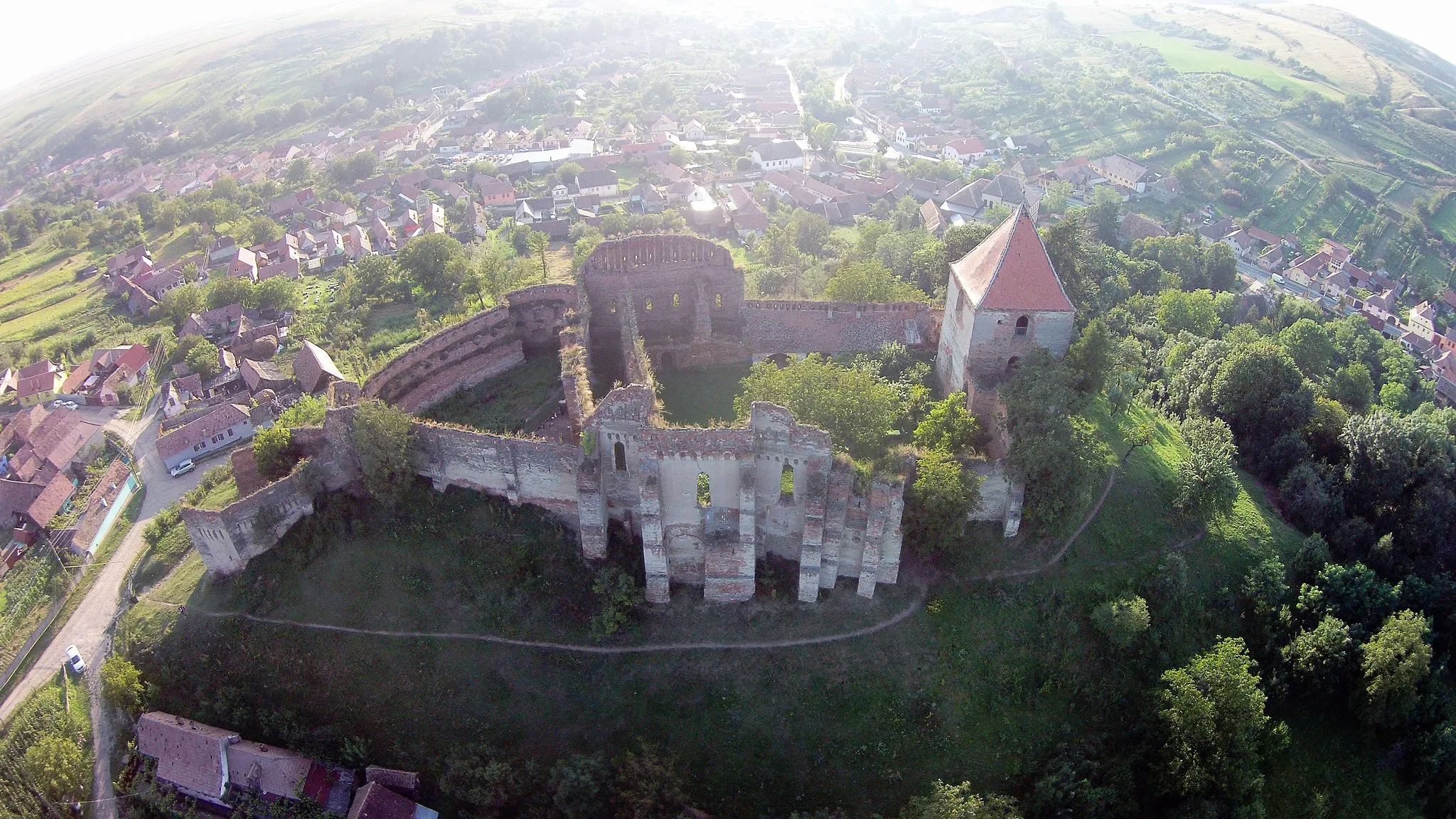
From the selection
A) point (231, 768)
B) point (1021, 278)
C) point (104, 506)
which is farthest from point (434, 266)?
point (1021, 278)

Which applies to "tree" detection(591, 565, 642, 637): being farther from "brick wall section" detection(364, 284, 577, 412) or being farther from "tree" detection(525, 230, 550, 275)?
"tree" detection(525, 230, 550, 275)

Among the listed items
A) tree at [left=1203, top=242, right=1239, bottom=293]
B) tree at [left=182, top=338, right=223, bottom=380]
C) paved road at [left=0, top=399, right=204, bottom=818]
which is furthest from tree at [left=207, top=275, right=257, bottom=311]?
tree at [left=1203, top=242, right=1239, bottom=293]

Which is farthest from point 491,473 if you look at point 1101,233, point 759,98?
point 759,98

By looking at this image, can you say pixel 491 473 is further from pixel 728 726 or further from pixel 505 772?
pixel 728 726

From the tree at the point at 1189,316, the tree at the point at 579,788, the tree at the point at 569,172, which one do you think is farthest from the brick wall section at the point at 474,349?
the tree at the point at 569,172

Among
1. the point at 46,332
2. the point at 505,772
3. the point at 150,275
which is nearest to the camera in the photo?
the point at 505,772

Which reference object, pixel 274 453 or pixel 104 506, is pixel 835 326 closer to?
pixel 274 453
